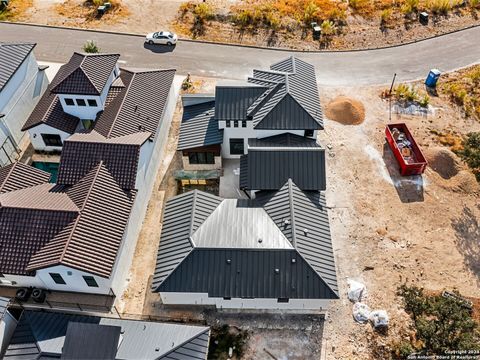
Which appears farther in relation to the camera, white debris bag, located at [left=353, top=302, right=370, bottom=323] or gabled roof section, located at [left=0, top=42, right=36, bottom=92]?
gabled roof section, located at [left=0, top=42, right=36, bottom=92]

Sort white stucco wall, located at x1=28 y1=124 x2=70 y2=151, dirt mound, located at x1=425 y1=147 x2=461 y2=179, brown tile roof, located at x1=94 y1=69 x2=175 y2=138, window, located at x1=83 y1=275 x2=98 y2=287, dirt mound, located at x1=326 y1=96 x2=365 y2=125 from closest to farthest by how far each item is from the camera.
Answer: window, located at x1=83 y1=275 x2=98 y2=287 < brown tile roof, located at x1=94 y1=69 x2=175 y2=138 < white stucco wall, located at x1=28 y1=124 x2=70 y2=151 < dirt mound, located at x1=425 y1=147 x2=461 y2=179 < dirt mound, located at x1=326 y1=96 x2=365 y2=125

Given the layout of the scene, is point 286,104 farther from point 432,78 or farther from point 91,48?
point 91,48

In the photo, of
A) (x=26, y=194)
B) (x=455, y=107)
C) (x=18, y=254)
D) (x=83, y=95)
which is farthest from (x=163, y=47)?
(x=455, y=107)

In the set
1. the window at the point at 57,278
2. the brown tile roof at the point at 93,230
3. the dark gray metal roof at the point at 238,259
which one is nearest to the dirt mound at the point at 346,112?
the dark gray metal roof at the point at 238,259

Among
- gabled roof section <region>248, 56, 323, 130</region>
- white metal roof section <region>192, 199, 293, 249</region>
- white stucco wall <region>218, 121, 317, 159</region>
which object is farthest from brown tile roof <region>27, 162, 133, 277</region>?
gabled roof section <region>248, 56, 323, 130</region>

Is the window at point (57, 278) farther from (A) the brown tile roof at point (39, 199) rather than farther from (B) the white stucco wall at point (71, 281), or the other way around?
(A) the brown tile roof at point (39, 199)

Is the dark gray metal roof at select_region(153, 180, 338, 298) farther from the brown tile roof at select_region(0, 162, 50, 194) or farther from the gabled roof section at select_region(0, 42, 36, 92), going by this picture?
the gabled roof section at select_region(0, 42, 36, 92)
